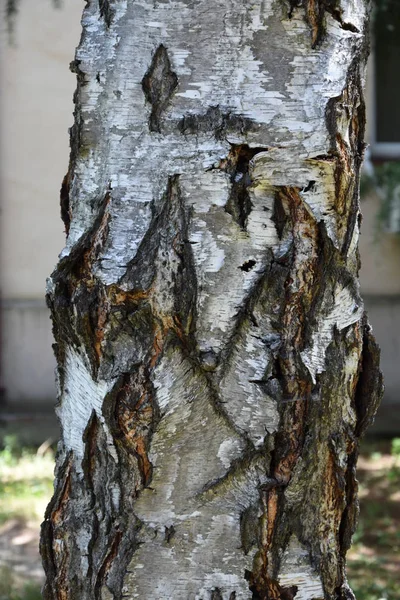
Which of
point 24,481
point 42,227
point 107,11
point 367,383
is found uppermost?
point 107,11

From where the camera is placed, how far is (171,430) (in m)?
1.30

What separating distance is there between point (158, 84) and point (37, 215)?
16.7 ft

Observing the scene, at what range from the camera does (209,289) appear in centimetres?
127

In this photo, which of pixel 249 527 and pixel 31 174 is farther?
pixel 31 174

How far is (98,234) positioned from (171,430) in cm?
32

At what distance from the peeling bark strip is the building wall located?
15.4 ft

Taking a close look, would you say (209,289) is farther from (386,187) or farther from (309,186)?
(386,187)

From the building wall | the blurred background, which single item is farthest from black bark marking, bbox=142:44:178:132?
the building wall

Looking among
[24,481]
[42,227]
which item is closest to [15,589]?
[24,481]

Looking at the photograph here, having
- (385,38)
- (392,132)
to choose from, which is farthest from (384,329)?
(385,38)

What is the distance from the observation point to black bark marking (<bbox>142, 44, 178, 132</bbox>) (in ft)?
4.09

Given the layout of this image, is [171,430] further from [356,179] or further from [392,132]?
[392,132]

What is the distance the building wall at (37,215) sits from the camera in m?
6.08

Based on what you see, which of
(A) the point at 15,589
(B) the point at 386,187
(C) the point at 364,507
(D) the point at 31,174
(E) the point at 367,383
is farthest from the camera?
(D) the point at 31,174
